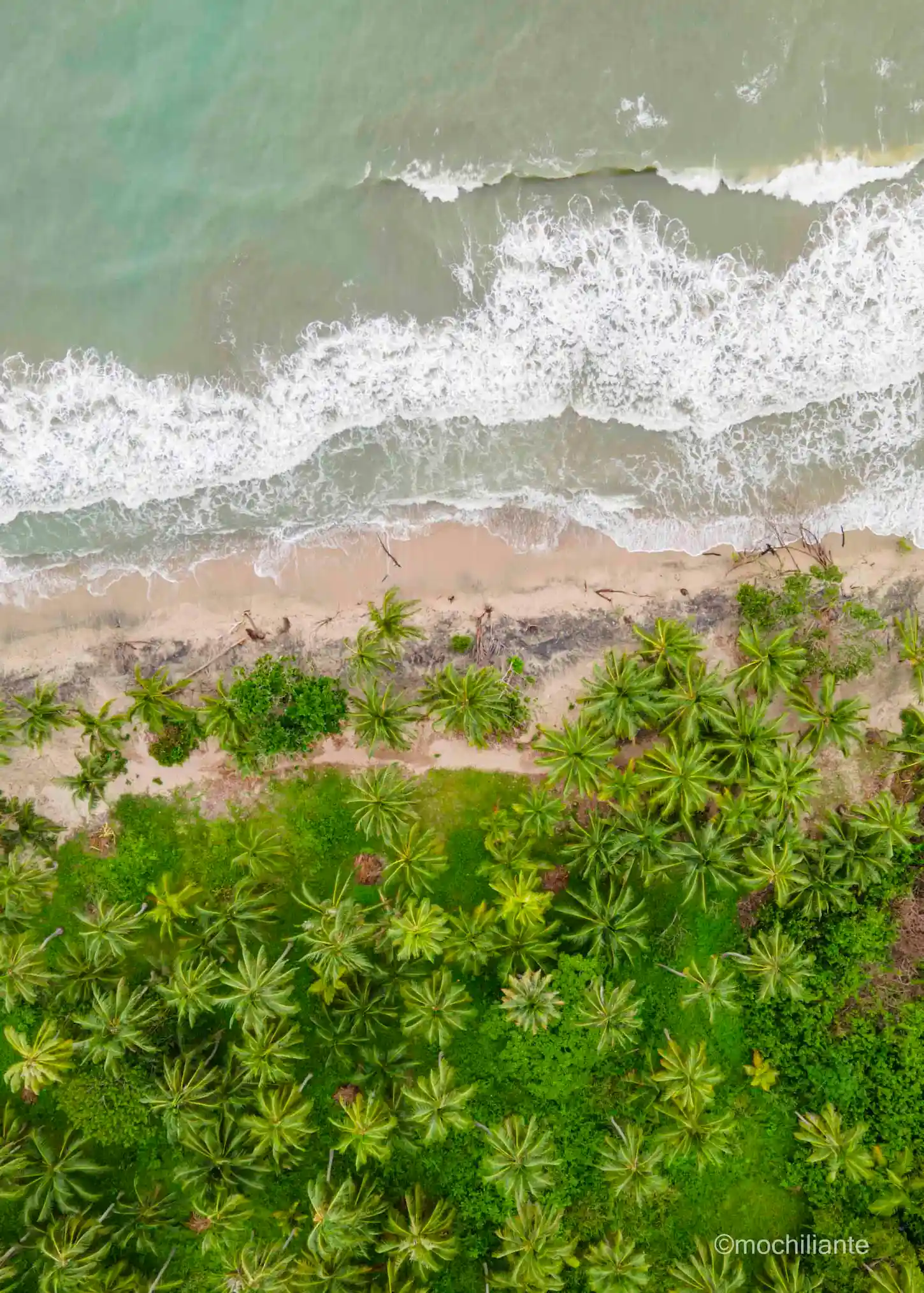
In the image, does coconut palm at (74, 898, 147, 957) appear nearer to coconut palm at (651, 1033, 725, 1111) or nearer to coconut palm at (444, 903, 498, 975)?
Answer: coconut palm at (444, 903, 498, 975)

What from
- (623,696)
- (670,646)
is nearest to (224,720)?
(623,696)

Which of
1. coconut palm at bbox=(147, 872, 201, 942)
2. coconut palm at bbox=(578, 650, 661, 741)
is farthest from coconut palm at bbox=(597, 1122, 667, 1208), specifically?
coconut palm at bbox=(147, 872, 201, 942)

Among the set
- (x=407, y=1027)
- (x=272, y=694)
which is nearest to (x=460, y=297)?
(x=272, y=694)

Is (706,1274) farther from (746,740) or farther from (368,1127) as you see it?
(746,740)

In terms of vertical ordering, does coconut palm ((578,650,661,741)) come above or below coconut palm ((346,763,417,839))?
above

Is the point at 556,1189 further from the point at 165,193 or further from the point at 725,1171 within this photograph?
the point at 165,193
